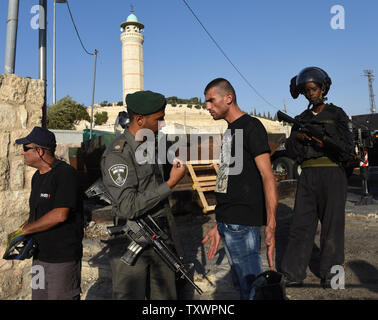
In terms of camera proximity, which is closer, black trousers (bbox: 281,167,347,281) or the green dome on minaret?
black trousers (bbox: 281,167,347,281)

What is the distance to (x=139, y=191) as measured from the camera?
7.60ft

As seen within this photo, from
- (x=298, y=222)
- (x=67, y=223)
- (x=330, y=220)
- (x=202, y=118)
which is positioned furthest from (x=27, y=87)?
(x=202, y=118)

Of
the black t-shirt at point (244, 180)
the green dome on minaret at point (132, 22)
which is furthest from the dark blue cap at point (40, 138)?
the green dome on minaret at point (132, 22)

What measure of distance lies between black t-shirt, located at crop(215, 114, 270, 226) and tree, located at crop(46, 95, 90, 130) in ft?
108

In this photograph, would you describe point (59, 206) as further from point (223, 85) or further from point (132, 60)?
point (132, 60)

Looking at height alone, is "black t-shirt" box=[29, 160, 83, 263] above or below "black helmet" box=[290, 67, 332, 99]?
below

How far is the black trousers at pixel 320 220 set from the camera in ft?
11.8

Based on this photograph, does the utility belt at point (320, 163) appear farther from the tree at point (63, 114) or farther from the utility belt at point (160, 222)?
the tree at point (63, 114)

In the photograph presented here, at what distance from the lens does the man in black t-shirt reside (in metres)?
2.26

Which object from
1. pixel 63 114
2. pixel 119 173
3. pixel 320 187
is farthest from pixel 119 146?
pixel 63 114

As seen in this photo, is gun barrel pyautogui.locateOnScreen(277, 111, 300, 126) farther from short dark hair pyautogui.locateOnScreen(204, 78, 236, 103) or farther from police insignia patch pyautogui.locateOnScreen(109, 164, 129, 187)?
police insignia patch pyautogui.locateOnScreen(109, 164, 129, 187)

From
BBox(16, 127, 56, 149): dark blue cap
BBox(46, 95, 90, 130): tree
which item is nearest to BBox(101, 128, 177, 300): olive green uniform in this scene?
BBox(16, 127, 56, 149): dark blue cap

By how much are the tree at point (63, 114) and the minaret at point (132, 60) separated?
31.1 ft
